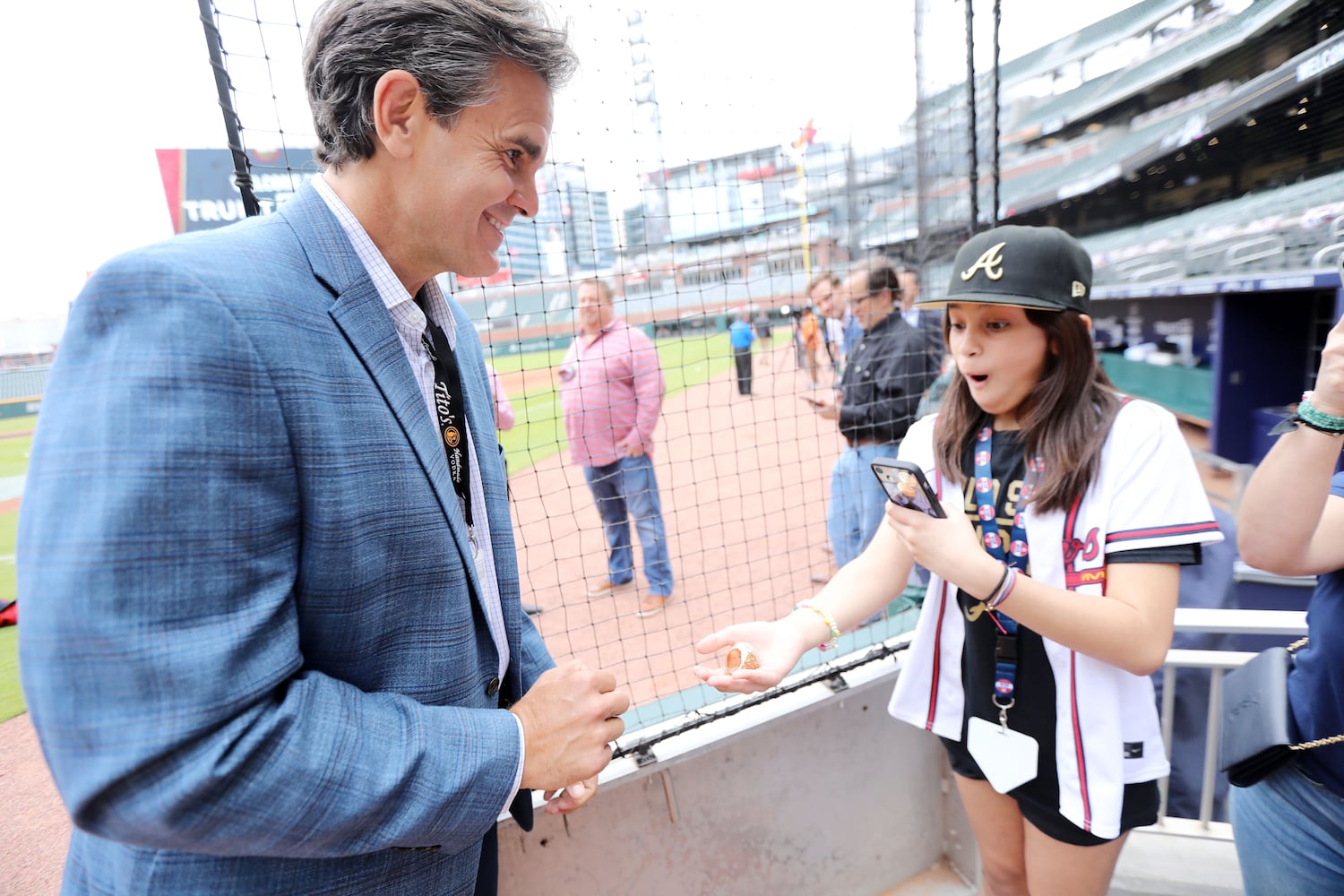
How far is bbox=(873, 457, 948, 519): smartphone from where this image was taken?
1165 mm

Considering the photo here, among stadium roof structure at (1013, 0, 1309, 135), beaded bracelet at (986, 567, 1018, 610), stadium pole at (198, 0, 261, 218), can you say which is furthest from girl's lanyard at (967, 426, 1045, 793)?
stadium roof structure at (1013, 0, 1309, 135)

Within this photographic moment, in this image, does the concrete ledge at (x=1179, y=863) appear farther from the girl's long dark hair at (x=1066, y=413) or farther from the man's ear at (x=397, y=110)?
the man's ear at (x=397, y=110)

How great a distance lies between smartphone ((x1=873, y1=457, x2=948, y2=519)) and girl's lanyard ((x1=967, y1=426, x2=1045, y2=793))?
0.20 meters

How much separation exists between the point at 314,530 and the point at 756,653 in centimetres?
89

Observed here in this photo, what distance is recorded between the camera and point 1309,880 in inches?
46.4

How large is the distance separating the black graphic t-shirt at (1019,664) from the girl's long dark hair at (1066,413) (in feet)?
0.16

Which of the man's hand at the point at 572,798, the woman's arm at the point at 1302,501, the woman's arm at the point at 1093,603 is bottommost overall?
the man's hand at the point at 572,798

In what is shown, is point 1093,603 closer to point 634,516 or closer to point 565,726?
point 565,726

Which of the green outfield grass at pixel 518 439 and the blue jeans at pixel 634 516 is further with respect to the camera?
the blue jeans at pixel 634 516

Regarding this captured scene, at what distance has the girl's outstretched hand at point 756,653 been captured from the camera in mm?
1288

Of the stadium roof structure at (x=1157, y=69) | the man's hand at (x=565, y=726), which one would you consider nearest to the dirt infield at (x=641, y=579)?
the man's hand at (x=565, y=726)

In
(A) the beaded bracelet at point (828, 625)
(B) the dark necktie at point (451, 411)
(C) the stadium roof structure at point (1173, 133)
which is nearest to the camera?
(B) the dark necktie at point (451, 411)

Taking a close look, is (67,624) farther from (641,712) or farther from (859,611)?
(641,712)

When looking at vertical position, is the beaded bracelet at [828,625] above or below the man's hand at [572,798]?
above
